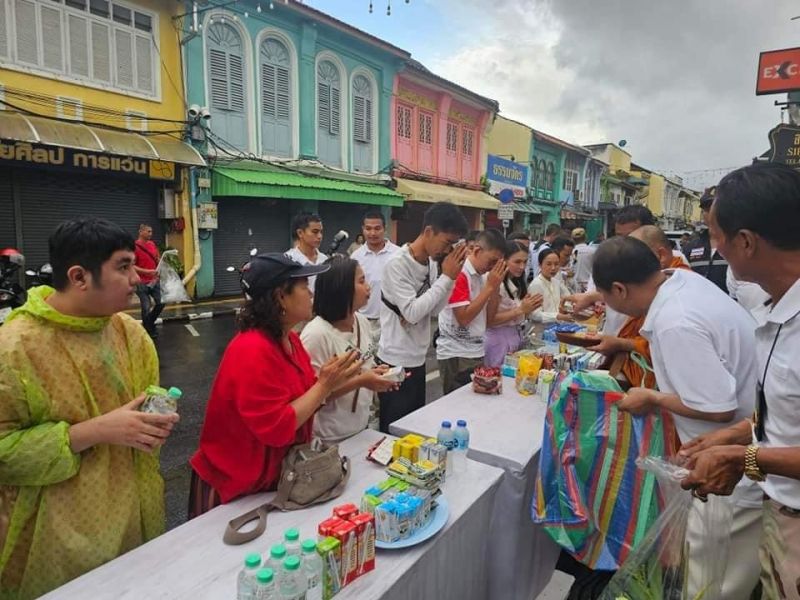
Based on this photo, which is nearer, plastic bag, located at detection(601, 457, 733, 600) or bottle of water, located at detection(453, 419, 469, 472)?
plastic bag, located at detection(601, 457, 733, 600)

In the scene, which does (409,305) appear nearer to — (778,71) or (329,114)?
(778,71)

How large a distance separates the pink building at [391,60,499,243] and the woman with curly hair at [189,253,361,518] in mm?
13020

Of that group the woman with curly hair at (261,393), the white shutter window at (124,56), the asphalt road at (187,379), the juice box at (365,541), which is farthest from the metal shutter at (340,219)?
the juice box at (365,541)

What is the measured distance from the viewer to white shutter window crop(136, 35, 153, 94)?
9.38 m

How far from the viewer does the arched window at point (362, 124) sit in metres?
13.6

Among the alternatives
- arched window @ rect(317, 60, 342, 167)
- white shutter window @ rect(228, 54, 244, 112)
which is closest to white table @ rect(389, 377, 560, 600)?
white shutter window @ rect(228, 54, 244, 112)

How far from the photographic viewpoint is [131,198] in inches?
379

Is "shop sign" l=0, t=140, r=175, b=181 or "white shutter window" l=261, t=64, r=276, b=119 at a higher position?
"white shutter window" l=261, t=64, r=276, b=119

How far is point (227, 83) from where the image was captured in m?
10.7

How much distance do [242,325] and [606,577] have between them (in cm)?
202

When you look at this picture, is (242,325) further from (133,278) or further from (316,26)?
(316,26)

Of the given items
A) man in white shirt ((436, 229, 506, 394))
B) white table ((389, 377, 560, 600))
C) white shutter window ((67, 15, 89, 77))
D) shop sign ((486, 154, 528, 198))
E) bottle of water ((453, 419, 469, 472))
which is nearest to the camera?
bottle of water ((453, 419, 469, 472))

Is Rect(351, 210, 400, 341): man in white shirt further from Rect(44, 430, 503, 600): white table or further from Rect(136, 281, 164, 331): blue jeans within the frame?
Rect(136, 281, 164, 331): blue jeans

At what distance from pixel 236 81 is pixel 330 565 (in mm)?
11741
